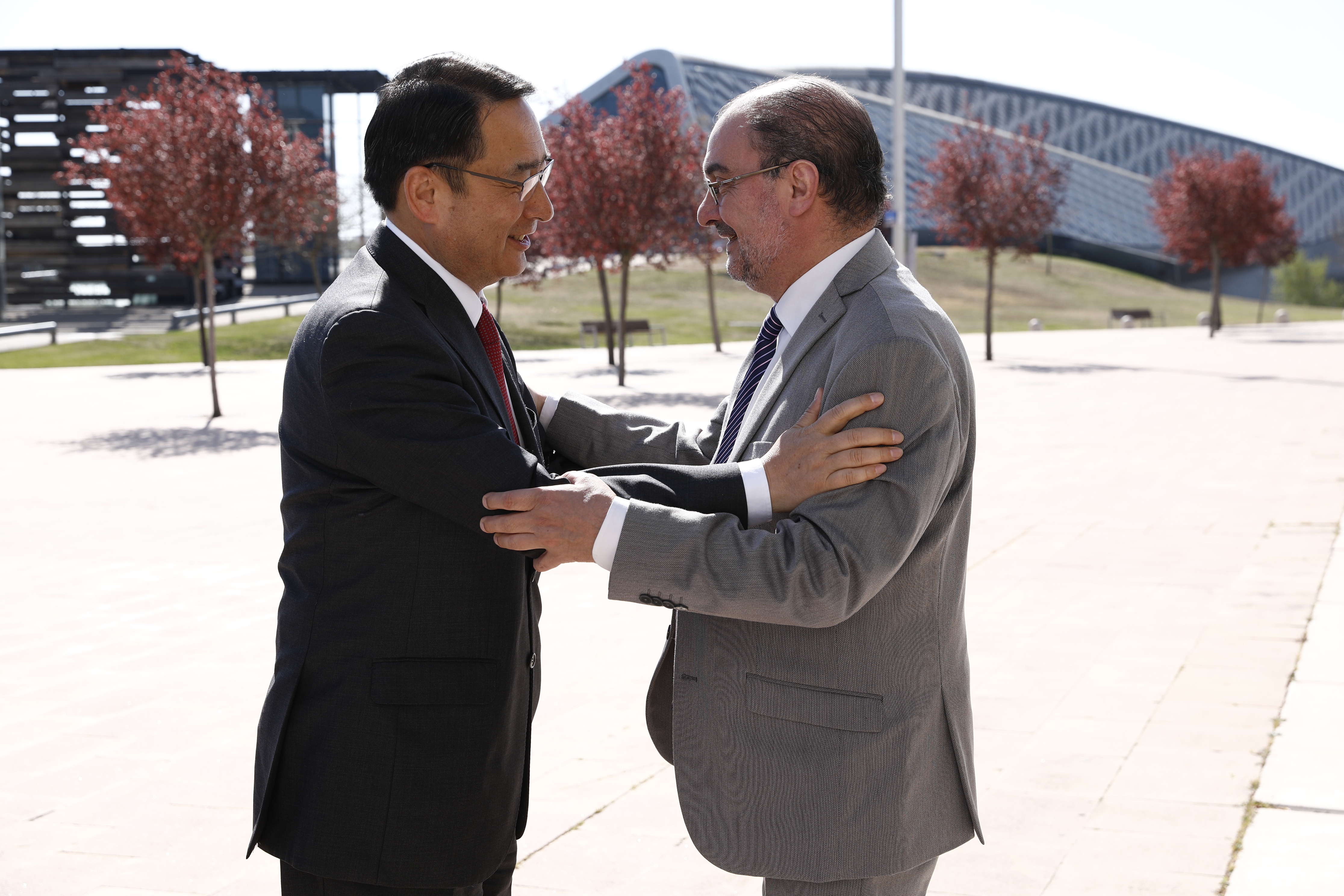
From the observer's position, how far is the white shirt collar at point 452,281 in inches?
86.8

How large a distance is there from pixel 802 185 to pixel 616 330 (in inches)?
1308

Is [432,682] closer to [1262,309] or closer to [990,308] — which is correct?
[990,308]

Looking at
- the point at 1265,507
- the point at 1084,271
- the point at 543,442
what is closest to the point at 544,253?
the point at 1265,507

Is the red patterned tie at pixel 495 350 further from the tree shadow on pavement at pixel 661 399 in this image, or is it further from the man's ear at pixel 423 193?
the tree shadow on pavement at pixel 661 399

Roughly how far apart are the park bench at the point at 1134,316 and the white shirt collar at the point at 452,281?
46.7 metres

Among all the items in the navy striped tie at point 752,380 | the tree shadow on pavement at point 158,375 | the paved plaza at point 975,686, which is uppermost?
the navy striped tie at point 752,380

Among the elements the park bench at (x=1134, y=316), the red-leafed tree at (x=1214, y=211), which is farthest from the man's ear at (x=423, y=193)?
the park bench at (x=1134, y=316)

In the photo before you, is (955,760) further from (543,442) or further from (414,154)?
(414,154)

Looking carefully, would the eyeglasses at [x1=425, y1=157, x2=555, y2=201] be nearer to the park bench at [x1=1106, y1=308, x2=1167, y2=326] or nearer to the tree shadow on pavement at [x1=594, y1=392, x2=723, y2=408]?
the tree shadow on pavement at [x1=594, y1=392, x2=723, y2=408]

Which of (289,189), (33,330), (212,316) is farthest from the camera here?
(33,330)

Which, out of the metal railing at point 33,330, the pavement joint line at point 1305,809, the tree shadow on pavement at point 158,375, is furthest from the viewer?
the metal railing at point 33,330

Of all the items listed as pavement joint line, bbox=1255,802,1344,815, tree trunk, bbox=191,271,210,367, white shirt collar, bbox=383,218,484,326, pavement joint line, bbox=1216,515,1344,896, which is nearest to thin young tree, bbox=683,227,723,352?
tree trunk, bbox=191,271,210,367

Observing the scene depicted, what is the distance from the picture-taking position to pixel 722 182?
7.38 feet

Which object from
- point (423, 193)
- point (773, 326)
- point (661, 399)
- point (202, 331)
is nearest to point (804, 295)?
point (773, 326)
